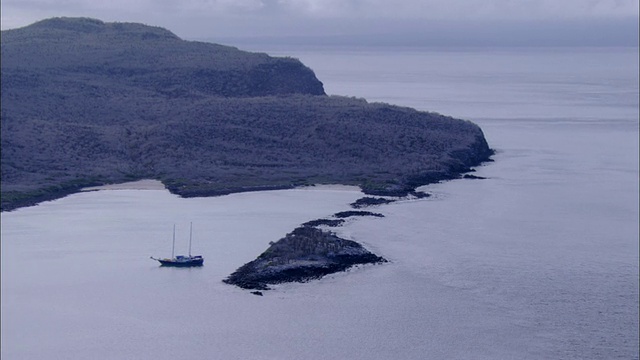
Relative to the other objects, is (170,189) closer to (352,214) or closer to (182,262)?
(352,214)

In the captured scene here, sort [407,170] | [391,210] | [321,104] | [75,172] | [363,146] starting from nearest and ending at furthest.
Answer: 1. [391,210]
2. [75,172]
3. [407,170]
4. [363,146]
5. [321,104]

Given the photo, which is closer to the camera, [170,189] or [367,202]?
[367,202]

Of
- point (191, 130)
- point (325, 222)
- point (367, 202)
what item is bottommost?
point (325, 222)

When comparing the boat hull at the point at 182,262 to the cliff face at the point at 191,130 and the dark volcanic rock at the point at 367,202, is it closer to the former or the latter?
the cliff face at the point at 191,130

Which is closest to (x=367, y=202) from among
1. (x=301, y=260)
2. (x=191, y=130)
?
(x=301, y=260)

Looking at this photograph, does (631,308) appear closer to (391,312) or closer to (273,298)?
(391,312)

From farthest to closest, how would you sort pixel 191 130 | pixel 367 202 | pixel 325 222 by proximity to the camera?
pixel 191 130 < pixel 367 202 < pixel 325 222

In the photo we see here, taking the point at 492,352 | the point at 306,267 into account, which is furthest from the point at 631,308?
the point at 306,267
